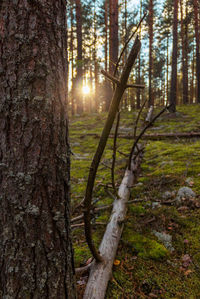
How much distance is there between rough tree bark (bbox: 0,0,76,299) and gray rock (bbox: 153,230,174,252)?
142cm

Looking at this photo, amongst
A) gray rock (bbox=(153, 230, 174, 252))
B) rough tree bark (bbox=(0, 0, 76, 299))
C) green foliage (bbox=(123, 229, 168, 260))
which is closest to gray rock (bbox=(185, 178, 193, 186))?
gray rock (bbox=(153, 230, 174, 252))

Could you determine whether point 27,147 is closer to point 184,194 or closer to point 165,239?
point 165,239

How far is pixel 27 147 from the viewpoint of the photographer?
1184mm

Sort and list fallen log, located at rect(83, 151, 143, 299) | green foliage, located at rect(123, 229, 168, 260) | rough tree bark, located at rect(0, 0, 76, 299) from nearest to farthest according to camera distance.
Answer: rough tree bark, located at rect(0, 0, 76, 299), fallen log, located at rect(83, 151, 143, 299), green foliage, located at rect(123, 229, 168, 260)

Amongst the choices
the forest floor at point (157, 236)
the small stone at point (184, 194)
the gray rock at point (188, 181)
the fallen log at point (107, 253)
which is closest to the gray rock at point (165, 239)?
the forest floor at point (157, 236)

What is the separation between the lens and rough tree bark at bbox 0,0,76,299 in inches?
45.7

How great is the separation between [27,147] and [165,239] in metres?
1.97

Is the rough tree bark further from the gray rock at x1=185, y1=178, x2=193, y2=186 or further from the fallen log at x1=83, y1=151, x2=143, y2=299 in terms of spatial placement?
the gray rock at x1=185, y1=178, x2=193, y2=186

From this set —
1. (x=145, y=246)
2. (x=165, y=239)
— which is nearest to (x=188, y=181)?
(x=165, y=239)

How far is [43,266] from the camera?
1.20 m

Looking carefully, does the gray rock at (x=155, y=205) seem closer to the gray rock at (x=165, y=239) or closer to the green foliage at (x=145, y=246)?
the gray rock at (x=165, y=239)

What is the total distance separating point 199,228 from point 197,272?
587 millimetres

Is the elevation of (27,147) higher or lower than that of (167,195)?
higher

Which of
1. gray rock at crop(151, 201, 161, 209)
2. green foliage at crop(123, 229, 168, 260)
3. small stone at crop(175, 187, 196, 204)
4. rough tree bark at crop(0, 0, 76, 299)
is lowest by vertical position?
green foliage at crop(123, 229, 168, 260)
